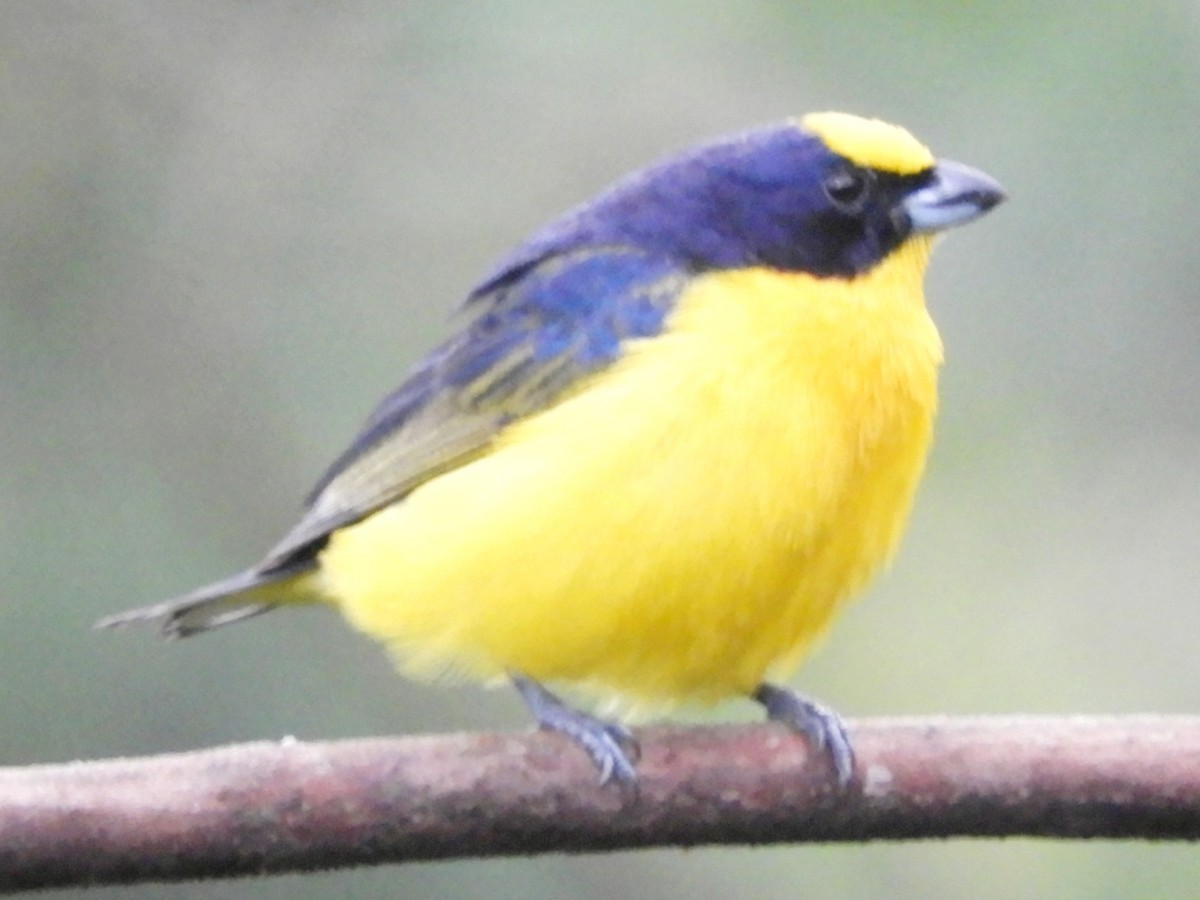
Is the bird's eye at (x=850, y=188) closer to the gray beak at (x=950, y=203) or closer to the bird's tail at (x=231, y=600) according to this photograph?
the gray beak at (x=950, y=203)

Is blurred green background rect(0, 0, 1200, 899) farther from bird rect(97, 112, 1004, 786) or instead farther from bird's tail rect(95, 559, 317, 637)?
bird rect(97, 112, 1004, 786)


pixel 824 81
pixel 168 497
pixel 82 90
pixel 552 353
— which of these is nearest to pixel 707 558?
pixel 552 353

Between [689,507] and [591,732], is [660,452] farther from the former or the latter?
[591,732]

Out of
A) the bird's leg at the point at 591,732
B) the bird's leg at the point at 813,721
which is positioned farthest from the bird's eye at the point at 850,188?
the bird's leg at the point at 591,732

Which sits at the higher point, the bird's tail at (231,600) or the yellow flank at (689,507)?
the yellow flank at (689,507)

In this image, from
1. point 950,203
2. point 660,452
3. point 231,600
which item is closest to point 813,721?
point 660,452

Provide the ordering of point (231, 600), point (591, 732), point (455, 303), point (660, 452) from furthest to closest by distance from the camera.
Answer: point (455, 303) < point (231, 600) < point (660, 452) < point (591, 732)

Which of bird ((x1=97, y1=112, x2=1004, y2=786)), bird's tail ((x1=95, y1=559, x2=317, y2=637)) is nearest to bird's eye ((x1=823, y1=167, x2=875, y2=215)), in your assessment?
bird ((x1=97, y1=112, x2=1004, y2=786))
